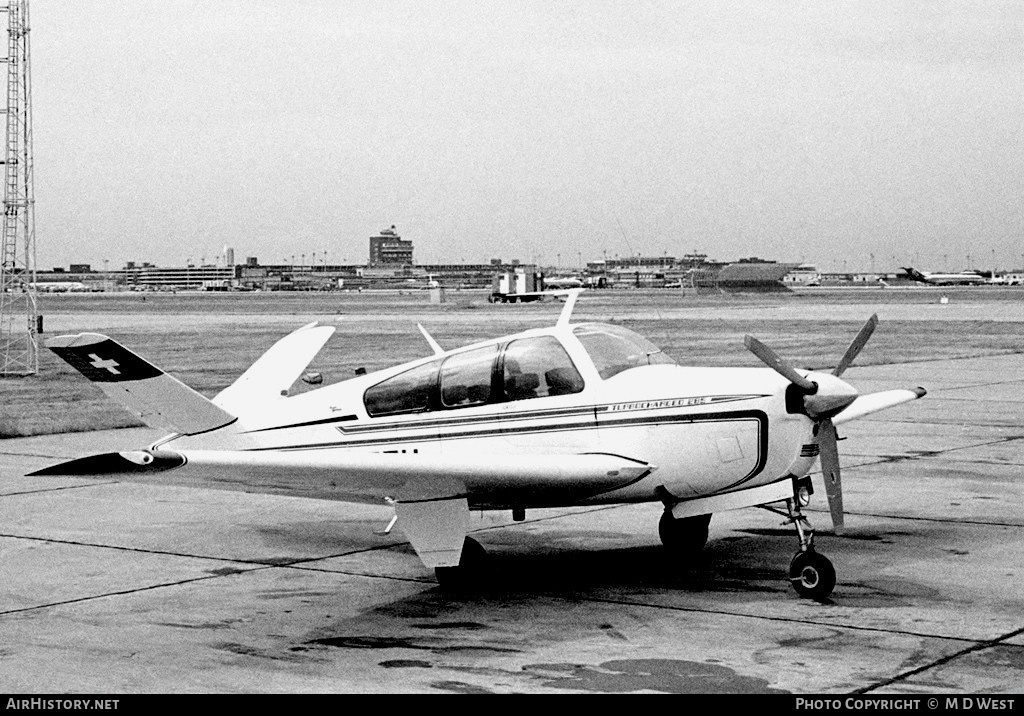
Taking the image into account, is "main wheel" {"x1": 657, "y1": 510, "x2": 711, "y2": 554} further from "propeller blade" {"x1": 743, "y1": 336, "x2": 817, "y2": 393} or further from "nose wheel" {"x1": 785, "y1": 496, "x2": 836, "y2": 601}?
"propeller blade" {"x1": 743, "y1": 336, "x2": 817, "y2": 393}

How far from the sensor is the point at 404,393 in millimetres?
10977

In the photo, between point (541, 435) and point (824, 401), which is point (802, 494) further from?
point (541, 435)

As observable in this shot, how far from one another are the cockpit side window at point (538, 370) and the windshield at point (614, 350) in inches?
8.0

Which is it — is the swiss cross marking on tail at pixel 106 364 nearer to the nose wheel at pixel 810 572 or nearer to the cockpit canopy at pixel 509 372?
the cockpit canopy at pixel 509 372

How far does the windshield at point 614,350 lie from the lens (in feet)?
34.1

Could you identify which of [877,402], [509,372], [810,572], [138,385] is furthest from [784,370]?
[138,385]

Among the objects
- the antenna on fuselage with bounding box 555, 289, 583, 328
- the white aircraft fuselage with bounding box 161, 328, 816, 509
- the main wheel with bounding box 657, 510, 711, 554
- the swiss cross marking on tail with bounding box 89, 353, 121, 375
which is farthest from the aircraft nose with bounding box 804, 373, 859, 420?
the swiss cross marking on tail with bounding box 89, 353, 121, 375

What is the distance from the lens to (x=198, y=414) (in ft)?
37.3

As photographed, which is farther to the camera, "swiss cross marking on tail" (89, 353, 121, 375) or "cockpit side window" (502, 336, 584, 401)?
"cockpit side window" (502, 336, 584, 401)

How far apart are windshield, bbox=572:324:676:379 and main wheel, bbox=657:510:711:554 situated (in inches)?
51.9

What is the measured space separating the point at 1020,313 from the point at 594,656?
75.8 m

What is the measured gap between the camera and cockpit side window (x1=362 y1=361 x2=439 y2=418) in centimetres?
1088

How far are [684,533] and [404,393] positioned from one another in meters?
2.57
